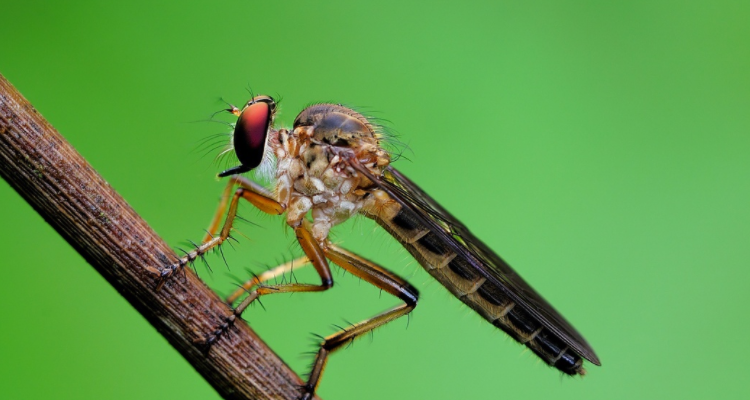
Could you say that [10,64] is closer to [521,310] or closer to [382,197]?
[382,197]

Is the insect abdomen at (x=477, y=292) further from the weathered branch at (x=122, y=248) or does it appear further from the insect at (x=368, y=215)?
the weathered branch at (x=122, y=248)

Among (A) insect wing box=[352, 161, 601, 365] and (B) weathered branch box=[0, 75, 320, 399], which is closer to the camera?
(B) weathered branch box=[0, 75, 320, 399]

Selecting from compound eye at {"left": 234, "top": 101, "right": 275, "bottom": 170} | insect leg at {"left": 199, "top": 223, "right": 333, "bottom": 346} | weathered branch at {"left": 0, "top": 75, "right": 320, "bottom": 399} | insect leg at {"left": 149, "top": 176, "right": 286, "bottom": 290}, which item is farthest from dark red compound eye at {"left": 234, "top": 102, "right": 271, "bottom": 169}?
weathered branch at {"left": 0, "top": 75, "right": 320, "bottom": 399}

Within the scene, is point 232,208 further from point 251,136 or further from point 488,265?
point 488,265

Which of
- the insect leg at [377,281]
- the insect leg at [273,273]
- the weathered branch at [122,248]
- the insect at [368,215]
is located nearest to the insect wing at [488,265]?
the insect at [368,215]

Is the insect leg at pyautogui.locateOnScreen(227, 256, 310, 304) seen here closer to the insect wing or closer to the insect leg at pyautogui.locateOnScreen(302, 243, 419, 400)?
the insect leg at pyautogui.locateOnScreen(302, 243, 419, 400)
